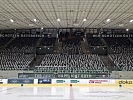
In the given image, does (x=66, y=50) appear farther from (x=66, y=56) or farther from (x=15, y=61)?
(x=15, y=61)

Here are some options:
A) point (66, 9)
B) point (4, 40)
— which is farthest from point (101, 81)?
point (4, 40)

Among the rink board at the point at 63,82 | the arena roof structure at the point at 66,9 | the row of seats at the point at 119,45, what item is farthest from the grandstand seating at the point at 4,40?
the rink board at the point at 63,82

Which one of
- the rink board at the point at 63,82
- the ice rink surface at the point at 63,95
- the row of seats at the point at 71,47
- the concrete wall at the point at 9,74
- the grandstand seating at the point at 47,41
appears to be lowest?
the ice rink surface at the point at 63,95

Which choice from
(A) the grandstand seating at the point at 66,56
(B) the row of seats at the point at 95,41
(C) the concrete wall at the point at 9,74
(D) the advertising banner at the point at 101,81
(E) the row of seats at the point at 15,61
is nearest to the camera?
(D) the advertising banner at the point at 101,81

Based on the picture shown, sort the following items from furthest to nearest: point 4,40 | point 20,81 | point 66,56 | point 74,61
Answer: point 4,40, point 66,56, point 74,61, point 20,81

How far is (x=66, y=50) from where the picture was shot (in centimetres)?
4075

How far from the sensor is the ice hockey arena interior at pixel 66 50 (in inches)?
833

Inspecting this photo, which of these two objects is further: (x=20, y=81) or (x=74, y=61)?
(x=74, y=61)

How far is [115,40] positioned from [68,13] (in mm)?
18275

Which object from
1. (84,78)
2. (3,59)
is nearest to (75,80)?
(84,78)

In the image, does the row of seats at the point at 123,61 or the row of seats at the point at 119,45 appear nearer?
the row of seats at the point at 123,61

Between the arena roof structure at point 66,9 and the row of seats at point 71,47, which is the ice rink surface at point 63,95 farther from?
the row of seats at point 71,47

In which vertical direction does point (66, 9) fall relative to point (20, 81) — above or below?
above

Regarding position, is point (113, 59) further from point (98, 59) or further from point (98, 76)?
point (98, 76)
